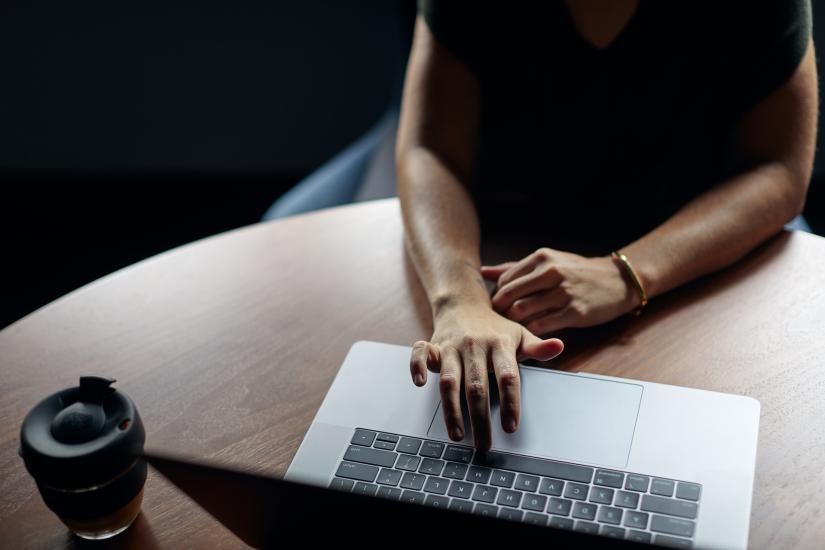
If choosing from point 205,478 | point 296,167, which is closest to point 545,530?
point 205,478

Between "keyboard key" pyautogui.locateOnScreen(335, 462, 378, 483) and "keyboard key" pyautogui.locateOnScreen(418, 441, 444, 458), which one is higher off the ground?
"keyboard key" pyautogui.locateOnScreen(418, 441, 444, 458)

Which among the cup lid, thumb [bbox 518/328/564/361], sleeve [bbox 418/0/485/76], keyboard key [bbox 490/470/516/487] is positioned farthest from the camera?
sleeve [bbox 418/0/485/76]

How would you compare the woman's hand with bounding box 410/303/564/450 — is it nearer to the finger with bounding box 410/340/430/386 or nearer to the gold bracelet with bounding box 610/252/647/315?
the finger with bounding box 410/340/430/386

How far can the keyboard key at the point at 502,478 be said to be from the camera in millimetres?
711

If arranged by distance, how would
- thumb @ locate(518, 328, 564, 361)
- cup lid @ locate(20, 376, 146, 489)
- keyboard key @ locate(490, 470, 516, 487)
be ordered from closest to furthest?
1. cup lid @ locate(20, 376, 146, 489)
2. keyboard key @ locate(490, 470, 516, 487)
3. thumb @ locate(518, 328, 564, 361)

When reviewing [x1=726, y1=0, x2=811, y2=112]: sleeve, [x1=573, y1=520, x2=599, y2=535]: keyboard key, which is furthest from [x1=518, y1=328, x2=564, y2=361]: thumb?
[x1=726, y1=0, x2=811, y2=112]: sleeve

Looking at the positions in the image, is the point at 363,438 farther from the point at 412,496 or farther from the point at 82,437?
the point at 82,437

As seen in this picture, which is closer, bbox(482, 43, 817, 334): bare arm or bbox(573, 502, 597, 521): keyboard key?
bbox(573, 502, 597, 521): keyboard key

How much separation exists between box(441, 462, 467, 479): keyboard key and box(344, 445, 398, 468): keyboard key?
0.05 meters

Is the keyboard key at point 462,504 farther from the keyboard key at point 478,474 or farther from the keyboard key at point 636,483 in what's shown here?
the keyboard key at point 636,483

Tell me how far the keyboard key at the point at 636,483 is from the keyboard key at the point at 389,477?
198 mm

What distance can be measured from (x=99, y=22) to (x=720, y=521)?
262 cm

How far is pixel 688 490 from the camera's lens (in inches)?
27.2

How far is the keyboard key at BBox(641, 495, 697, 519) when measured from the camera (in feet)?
2.20
